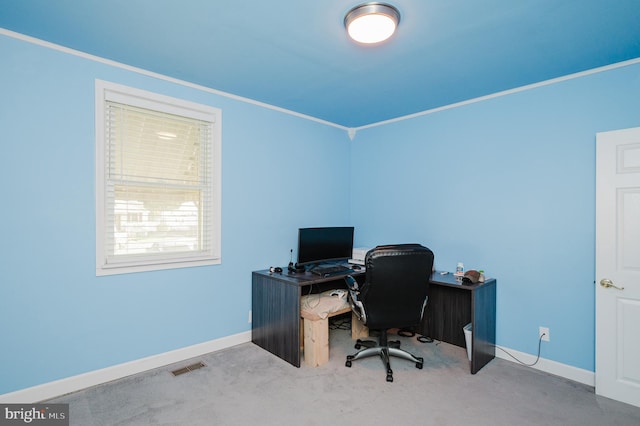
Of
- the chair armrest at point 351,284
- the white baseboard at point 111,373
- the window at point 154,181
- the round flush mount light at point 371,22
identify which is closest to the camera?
the round flush mount light at point 371,22

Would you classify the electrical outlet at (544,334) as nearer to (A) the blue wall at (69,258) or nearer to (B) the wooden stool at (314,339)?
(B) the wooden stool at (314,339)

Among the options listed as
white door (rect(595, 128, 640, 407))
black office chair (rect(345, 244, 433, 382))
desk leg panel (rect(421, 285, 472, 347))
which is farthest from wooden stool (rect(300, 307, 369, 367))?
white door (rect(595, 128, 640, 407))

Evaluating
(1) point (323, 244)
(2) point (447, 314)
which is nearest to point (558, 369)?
(2) point (447, 314)

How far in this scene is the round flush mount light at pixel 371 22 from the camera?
1.85 m

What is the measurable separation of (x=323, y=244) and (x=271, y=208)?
0.73m

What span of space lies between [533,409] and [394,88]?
285cm

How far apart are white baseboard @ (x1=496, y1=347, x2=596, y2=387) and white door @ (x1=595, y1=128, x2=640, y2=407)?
0.16 meters

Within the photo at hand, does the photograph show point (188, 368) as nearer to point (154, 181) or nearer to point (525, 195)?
point (154, 181)

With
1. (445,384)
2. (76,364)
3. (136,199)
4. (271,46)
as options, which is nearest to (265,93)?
(271,46)

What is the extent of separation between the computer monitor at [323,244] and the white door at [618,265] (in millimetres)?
2358

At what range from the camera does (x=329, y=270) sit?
3422 mm

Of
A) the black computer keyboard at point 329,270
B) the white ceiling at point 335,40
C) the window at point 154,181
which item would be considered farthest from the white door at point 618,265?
the window at point 154,181

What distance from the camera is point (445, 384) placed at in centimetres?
261

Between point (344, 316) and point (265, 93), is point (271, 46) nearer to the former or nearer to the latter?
point (265, 93)
